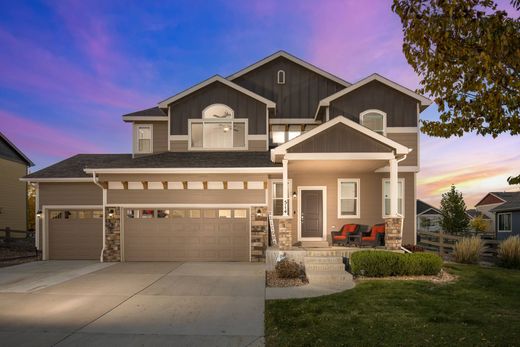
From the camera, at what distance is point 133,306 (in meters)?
7.52

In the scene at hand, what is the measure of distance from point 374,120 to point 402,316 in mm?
10401

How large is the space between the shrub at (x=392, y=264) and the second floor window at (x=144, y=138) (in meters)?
11.0

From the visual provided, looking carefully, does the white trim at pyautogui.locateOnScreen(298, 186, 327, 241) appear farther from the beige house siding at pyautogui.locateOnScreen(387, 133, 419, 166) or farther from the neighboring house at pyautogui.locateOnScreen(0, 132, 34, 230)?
the neighboring house at pyautogui.locateOnScreen(0, 132, 34, 230)

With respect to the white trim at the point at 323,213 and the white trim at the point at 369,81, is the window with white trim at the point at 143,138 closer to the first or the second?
the white trim at the point at 323,213

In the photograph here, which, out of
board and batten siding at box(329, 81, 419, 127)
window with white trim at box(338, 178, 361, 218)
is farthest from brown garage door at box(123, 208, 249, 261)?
board and batten siding at box(329, 81, 419, 127)

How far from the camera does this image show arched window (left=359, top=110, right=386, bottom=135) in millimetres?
15047

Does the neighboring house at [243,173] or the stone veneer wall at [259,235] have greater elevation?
the neighboring house at [243,173]

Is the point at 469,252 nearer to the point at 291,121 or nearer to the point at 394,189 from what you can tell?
the point at 394,189

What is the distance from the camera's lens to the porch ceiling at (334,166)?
1259cm

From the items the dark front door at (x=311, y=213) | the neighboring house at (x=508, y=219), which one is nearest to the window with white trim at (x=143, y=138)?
the dark front door at (x=311, y=213)

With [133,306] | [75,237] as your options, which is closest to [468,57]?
[133,306]

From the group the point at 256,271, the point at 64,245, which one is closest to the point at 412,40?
the point at 256,271

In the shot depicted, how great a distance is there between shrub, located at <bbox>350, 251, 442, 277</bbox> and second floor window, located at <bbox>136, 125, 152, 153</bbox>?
36.2 feet

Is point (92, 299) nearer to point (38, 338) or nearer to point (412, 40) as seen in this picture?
point (38, 338)
